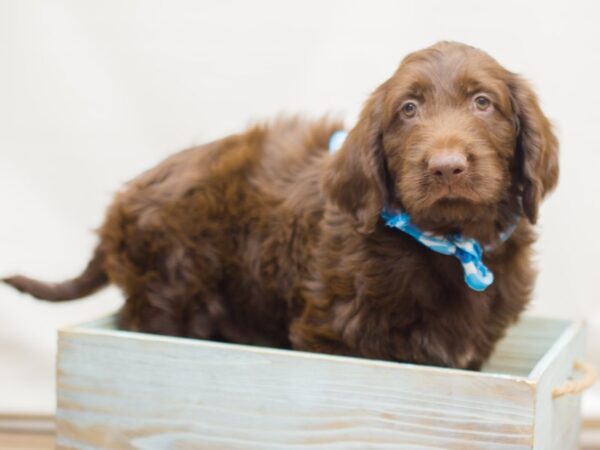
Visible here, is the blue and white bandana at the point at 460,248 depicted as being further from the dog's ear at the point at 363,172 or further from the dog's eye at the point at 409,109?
the dog's eye at the point at 409,109

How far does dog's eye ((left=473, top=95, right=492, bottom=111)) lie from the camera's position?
246 centimetres

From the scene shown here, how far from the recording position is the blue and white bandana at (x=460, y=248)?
2496 millimetres

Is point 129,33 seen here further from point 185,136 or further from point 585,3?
point 585,3

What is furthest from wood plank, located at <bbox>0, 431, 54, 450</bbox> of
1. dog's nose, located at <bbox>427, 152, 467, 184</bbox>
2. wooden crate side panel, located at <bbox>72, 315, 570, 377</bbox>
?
dog's nose, located at <bbox>427, 152, 467, 184</bbox>

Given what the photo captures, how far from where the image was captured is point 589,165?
12.5 feet

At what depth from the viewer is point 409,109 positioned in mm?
2508

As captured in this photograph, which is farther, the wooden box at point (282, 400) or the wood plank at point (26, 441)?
the wood plank at point (26, 441)

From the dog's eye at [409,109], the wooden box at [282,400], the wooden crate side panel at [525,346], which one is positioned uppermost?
the dog's eye at [409,109]

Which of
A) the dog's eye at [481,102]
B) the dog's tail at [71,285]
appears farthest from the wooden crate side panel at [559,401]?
the dog's tail at [71,285]

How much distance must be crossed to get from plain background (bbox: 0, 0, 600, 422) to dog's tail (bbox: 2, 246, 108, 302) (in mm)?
586

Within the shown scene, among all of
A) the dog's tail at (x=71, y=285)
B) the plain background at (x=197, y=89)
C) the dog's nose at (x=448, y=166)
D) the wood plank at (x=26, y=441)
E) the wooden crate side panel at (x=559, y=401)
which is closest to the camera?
the dog's nose at (x=448, y=166)

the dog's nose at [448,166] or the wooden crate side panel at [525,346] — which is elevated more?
the dog's nose at [448,166]

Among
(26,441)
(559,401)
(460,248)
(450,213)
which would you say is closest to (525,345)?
(559,401)

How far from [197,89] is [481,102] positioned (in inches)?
68.8
